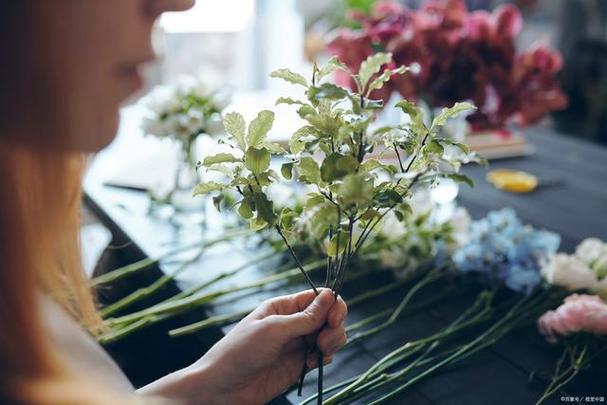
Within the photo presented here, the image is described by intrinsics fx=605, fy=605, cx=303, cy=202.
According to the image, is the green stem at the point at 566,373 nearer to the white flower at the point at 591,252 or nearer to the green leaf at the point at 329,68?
the white flower at the point at 591,252

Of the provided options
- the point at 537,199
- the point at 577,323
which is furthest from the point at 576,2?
the point at 577,323

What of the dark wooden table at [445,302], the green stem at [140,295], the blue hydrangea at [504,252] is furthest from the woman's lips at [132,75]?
the blue hydrangea at [504,252]

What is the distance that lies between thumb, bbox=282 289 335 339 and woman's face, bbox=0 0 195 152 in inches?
11.2

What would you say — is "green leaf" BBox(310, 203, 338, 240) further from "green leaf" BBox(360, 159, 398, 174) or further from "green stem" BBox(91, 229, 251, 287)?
"green stem" BBox(91, 229, 251, 287)

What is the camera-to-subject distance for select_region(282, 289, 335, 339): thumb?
0.65 meters

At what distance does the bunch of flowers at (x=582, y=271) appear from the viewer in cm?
88

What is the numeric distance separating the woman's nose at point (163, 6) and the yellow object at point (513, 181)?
43.5 inches

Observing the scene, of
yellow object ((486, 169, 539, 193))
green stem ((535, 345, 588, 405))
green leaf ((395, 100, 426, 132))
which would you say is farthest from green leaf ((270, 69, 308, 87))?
yellow object ((486, 169, 539, 193))

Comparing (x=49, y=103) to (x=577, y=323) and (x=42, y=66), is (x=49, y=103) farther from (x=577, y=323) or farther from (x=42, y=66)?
(x=577, y=323)

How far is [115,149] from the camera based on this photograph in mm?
1682

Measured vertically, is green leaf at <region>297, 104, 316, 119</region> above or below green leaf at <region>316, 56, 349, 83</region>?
below

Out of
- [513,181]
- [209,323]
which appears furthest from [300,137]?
[513,181]

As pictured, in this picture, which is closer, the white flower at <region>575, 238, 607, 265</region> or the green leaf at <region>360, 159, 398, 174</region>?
the green leaf at <region>360, 159, 398, 174</region>

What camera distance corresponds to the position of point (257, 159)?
1.97 ft
